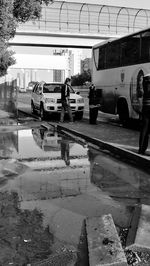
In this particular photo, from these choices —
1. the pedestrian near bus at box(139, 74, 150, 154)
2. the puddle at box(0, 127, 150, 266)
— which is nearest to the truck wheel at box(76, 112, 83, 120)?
the puddle at box(0, 127, 150, 266)

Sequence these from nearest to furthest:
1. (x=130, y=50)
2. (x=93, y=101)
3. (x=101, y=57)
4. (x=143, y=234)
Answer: (x=143, y=234) → (x=130, y=50) → (x=93, y=101) → (x=101, y=57)

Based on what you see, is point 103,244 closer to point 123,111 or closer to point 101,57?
point 123,111

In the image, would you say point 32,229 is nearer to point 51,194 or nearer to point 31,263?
point 31,263

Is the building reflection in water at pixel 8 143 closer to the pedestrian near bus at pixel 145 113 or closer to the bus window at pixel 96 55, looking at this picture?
the pedestrian near bus at pixel 145 113

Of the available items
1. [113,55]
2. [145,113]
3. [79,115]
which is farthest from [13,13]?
[145,113]

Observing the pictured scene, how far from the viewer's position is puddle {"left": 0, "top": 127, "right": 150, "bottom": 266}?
14.5 feet

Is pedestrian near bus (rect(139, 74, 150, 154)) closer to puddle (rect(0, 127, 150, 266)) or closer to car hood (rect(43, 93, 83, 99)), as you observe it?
puddle (rect(0, 127, 150, 266))

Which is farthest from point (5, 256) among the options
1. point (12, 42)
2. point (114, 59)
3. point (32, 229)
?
point (12, 42)

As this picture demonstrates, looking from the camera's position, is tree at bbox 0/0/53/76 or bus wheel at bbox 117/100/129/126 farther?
bus wheel at bbox 117/100/129/126

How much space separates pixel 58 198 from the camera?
20.6 ft

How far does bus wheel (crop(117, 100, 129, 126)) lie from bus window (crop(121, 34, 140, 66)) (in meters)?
1.53

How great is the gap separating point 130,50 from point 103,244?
39.0ft

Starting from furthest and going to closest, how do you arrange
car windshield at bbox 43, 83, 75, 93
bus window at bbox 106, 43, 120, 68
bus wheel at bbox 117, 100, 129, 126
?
car windshield at bbox 43, 83, 75, 93 < bus window at bbox 106, 43, 120, 68 < bus wheel at bbox 117, 100, 129, 126

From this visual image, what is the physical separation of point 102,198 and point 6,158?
386cm
